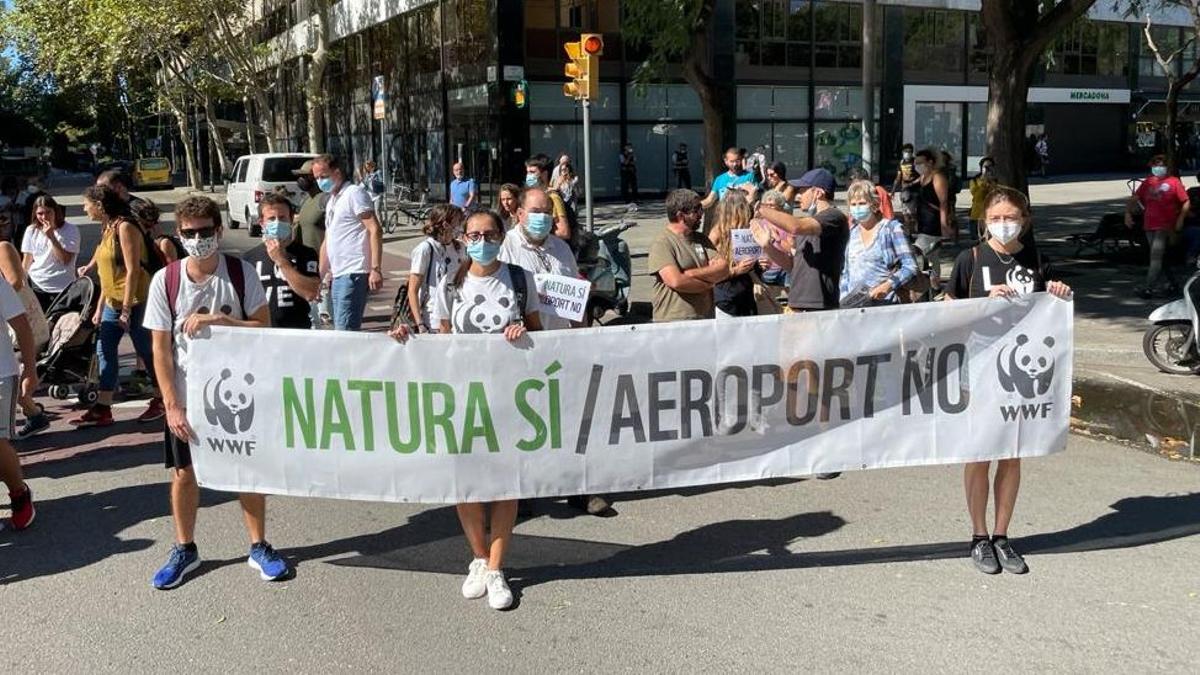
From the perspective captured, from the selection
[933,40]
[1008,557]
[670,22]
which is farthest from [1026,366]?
[933,40]

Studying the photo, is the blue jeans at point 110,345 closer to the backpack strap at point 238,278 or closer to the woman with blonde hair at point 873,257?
the backpack strap at point 238,278

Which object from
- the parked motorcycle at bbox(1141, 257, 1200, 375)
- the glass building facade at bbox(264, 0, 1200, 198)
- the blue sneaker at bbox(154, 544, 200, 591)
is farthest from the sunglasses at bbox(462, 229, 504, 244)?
the glass building facade at bbox(264, 0, 1200, 198)

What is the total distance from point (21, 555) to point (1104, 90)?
47.3 meters

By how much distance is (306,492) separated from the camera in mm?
4883

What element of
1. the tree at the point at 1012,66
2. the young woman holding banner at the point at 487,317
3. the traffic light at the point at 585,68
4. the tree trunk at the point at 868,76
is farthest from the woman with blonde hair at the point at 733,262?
the tree trunk at the point at 868,76

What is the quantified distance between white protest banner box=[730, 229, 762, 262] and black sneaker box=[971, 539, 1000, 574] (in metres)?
2.26

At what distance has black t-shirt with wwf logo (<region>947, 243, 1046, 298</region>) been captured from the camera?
5.14 m

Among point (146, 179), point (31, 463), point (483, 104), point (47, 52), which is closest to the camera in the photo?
point (31, 463)

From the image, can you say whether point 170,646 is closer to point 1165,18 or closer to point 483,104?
point 483,104

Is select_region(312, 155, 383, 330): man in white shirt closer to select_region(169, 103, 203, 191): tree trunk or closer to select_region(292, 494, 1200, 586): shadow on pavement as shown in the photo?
select_region(292, 494, 1200, 586): shadow on pavement

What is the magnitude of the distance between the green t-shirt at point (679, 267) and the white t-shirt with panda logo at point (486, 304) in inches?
60.1

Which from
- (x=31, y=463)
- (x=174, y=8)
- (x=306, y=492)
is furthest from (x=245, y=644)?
(x=174, y=8)

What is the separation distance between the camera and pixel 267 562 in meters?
5.03

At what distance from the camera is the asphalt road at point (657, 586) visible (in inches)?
166
